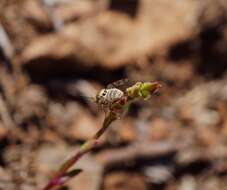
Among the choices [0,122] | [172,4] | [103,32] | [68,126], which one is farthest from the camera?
[172,4]

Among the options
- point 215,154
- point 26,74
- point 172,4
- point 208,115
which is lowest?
point 215,154

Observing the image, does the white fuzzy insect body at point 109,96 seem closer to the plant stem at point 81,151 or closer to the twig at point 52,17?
the plant stem at point 81,151

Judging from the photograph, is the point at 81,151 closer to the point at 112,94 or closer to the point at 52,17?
the point at 112,94

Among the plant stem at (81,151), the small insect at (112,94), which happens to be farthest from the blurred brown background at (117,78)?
the small insect at (112,94)

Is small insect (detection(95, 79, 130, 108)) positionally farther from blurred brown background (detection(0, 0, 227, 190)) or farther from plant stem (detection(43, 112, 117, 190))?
blurred brown background (detection(0, 0, 227, 190))

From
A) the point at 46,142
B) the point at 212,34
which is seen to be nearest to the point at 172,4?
the point at 212,34

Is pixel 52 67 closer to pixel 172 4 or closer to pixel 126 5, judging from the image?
pixel 126 5

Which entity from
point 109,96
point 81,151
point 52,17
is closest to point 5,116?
point 52,17
